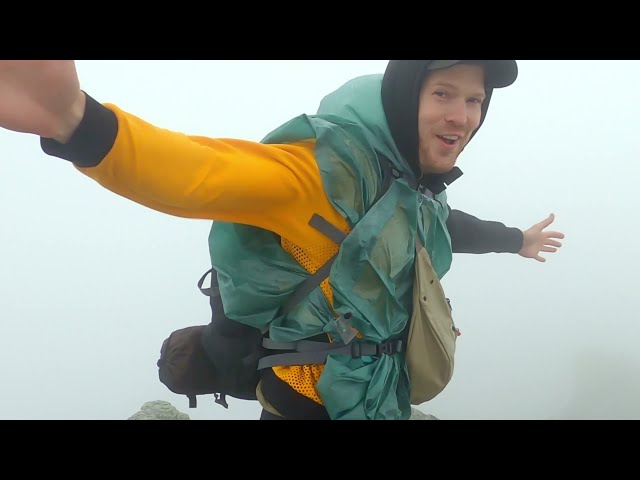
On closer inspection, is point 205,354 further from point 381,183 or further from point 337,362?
point 381,183

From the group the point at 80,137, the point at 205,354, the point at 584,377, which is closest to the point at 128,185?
the point at 80,137

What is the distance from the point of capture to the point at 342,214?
0.60 m

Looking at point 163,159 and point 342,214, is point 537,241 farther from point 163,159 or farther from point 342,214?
point 163,159

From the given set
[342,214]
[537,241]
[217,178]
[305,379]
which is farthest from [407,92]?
[537,241]

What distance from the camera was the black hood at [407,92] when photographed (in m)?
0.64

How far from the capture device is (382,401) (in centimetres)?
63

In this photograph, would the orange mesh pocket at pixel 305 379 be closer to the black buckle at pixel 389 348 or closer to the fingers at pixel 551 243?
the black buckle at pixel 389 348

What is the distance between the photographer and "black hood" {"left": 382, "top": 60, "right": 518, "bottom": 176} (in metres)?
0.64

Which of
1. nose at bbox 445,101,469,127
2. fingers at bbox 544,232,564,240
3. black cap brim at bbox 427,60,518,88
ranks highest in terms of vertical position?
black cap brim at bbox 427,60,518,88

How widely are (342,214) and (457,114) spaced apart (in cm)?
20

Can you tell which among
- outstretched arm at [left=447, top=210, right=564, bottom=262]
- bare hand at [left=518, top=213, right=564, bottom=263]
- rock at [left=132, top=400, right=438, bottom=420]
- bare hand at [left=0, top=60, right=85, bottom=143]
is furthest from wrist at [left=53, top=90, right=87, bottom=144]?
rock at [left=132, top=400, right=438, bottom=420]

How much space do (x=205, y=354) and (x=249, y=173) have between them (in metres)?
0.33

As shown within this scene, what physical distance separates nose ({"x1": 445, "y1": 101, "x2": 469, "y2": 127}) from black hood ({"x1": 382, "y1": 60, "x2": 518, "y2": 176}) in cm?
4

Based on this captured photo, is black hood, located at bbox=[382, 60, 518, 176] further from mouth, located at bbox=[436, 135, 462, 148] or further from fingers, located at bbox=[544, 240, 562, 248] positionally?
fingers, located at bbox=[544, 240, 562, 248]
